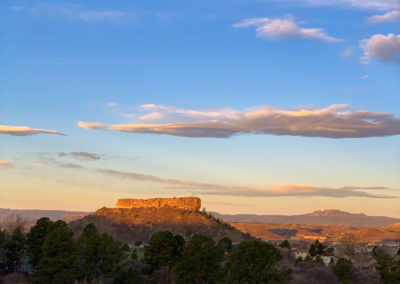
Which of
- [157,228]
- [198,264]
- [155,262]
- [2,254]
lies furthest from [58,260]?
[157,228]

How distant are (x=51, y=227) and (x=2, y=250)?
40.8 feet

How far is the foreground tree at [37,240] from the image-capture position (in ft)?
249

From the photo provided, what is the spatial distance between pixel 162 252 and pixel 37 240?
17653mm

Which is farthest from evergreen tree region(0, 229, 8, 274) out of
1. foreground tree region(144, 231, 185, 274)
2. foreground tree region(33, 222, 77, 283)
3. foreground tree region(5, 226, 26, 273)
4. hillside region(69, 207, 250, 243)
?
hillside region(69, 207, 250, 243)

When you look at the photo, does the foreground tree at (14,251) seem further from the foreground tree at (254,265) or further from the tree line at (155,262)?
the foreground tree at (254,265)

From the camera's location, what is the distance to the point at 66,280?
6581 cm

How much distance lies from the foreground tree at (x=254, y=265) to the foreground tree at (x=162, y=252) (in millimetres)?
16059

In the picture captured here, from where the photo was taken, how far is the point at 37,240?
7725cm

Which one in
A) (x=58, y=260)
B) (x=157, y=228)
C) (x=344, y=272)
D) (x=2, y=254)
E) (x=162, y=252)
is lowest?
(x=157, y=228)

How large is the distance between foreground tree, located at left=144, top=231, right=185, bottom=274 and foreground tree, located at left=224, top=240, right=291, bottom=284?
16059 mm

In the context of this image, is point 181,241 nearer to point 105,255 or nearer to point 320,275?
point 105,255

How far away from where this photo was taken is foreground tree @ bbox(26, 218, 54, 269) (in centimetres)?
7597

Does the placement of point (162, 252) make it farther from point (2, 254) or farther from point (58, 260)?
point (2, 254)


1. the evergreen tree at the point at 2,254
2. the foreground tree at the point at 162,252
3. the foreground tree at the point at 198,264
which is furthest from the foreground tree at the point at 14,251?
the foreground tree at the point at 198,264
